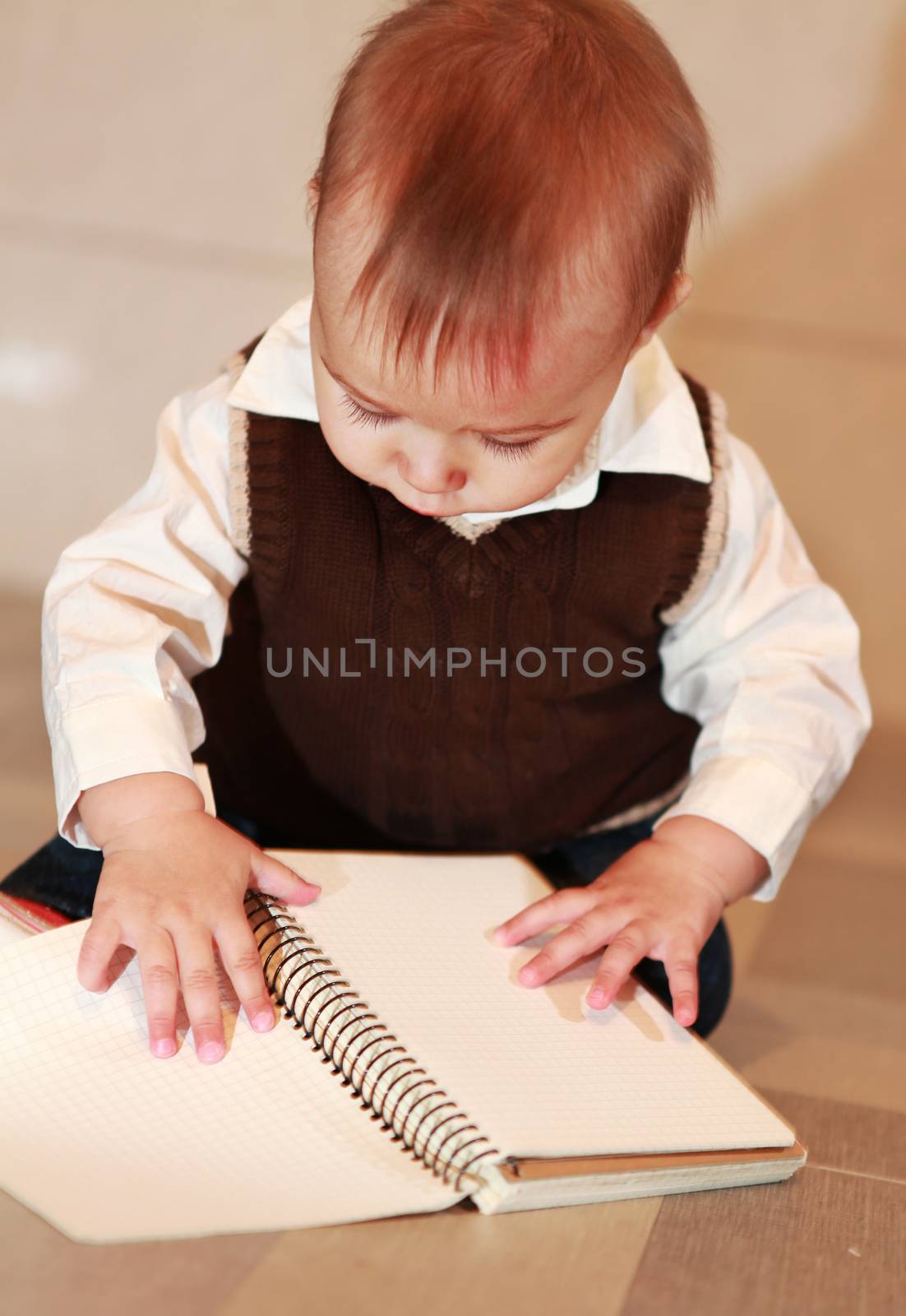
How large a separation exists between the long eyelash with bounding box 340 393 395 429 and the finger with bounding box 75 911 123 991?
24 cm

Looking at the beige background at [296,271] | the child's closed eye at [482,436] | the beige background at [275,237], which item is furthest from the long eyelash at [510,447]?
the beige background at [275,237]

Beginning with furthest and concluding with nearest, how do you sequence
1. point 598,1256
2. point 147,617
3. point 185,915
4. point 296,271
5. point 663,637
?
point 296,271 < point 663,637 < point 147,617 < point 185,915 < point 598,1256

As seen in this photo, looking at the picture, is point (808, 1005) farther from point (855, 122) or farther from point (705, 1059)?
point (855, 122)

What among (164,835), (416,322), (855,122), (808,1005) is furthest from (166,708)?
(855,122)

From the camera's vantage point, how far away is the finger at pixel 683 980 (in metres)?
0.65

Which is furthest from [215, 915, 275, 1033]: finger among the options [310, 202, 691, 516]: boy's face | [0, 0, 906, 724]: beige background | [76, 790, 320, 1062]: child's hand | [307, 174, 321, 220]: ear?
Result: [0, 0, 906, 724]: beige background

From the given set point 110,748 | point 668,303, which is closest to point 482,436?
point 668,303

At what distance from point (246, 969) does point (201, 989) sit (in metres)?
0.02

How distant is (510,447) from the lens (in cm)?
65

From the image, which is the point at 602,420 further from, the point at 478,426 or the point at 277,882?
the point at 277,882

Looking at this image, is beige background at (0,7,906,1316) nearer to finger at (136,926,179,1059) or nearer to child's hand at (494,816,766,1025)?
child's hand at (494,816,766,1025)

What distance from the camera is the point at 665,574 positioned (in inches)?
31.7

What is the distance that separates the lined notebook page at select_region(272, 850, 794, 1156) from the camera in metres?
0.54

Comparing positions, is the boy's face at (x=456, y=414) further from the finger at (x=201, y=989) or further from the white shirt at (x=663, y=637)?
the finger at (x=201, y=989)
